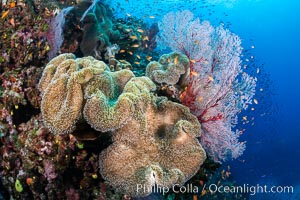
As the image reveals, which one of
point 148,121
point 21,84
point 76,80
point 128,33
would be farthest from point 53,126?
point 128,33

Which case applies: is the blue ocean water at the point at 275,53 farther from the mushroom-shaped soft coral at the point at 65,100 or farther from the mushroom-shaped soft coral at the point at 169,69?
the mushroom-shaped soft coral at the point at 65,100

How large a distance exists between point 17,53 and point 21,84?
2.54 ft

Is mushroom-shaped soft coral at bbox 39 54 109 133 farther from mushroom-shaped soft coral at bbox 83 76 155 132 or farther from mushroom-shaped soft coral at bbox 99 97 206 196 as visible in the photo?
mushroom-shaped soft coral at bbox 99 97 206 196

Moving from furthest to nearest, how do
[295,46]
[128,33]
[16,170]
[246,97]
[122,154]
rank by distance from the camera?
[295,46]
[128,33]
[246,97]
[16,170]
[122,154]

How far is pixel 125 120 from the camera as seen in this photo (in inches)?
114

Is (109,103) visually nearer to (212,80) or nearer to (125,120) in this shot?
(125,120)

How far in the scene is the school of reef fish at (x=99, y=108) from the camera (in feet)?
9.64

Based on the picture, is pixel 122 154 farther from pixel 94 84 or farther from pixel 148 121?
pixel 94 84

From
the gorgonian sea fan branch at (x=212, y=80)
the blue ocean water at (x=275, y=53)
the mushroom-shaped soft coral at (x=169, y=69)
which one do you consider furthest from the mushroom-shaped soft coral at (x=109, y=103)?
the blue ocean water at (x=275, y=53)

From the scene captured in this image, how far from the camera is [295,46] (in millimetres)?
67188

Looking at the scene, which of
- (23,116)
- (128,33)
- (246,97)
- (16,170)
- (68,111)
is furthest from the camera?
(128,33)

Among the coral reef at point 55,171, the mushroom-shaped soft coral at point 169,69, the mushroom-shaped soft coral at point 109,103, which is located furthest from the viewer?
the mushroom-shaped soft coral at point 169,69

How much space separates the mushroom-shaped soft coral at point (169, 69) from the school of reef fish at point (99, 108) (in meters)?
0.02

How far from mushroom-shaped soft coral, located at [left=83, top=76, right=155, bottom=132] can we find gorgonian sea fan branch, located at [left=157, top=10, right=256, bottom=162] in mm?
1768
